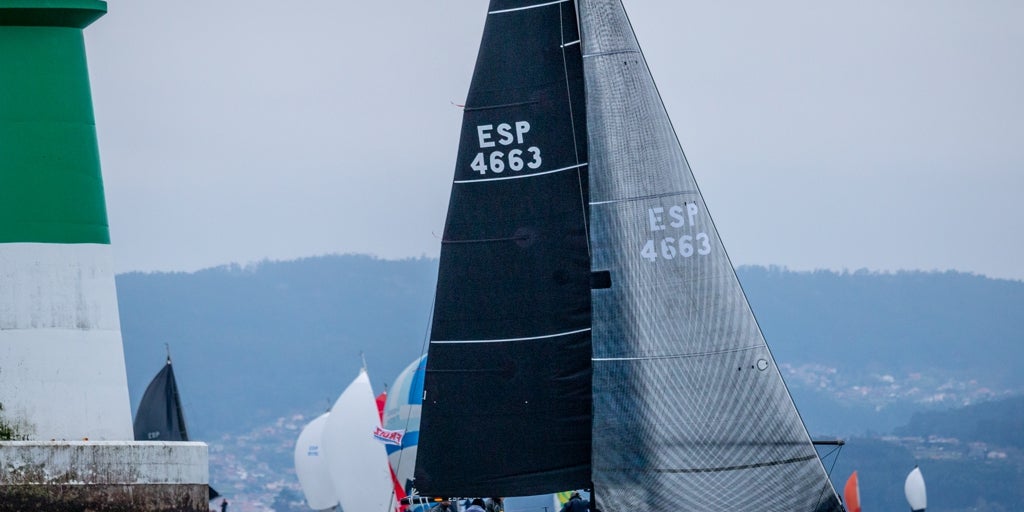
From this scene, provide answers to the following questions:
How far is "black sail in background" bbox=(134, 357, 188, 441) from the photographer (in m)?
36.5

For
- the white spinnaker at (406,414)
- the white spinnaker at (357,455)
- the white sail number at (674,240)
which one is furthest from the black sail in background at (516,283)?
the white spinnaker at (357,455)

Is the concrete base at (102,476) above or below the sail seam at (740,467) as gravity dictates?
above

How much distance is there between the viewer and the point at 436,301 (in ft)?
50.9

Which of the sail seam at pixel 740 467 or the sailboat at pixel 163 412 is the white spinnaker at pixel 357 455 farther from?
the sail seam at pixel 740 467

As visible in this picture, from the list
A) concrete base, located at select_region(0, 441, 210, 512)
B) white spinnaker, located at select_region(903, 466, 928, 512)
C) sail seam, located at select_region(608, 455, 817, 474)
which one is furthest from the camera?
white spinnaker, located at select_region(903, 466, 928, 512)

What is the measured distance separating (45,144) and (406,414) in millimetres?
19403

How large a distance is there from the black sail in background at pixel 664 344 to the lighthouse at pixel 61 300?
4.33 m

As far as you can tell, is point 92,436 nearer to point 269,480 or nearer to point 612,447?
point 612,447

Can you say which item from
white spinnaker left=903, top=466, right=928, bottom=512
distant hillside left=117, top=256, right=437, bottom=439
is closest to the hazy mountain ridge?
distant hillside left=117, top=256, right=437, bottom=439

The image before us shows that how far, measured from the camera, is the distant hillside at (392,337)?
128375mm

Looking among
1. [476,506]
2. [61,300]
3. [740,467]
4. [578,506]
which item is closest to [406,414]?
[61,300]

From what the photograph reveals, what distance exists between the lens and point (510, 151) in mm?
15438

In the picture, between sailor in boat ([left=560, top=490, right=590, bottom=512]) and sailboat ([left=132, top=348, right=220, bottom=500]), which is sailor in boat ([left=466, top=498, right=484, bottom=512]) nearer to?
sailor in boat ([left=560, top=490, right=590, bottom=512])

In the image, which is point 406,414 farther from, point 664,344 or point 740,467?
point 740,467
